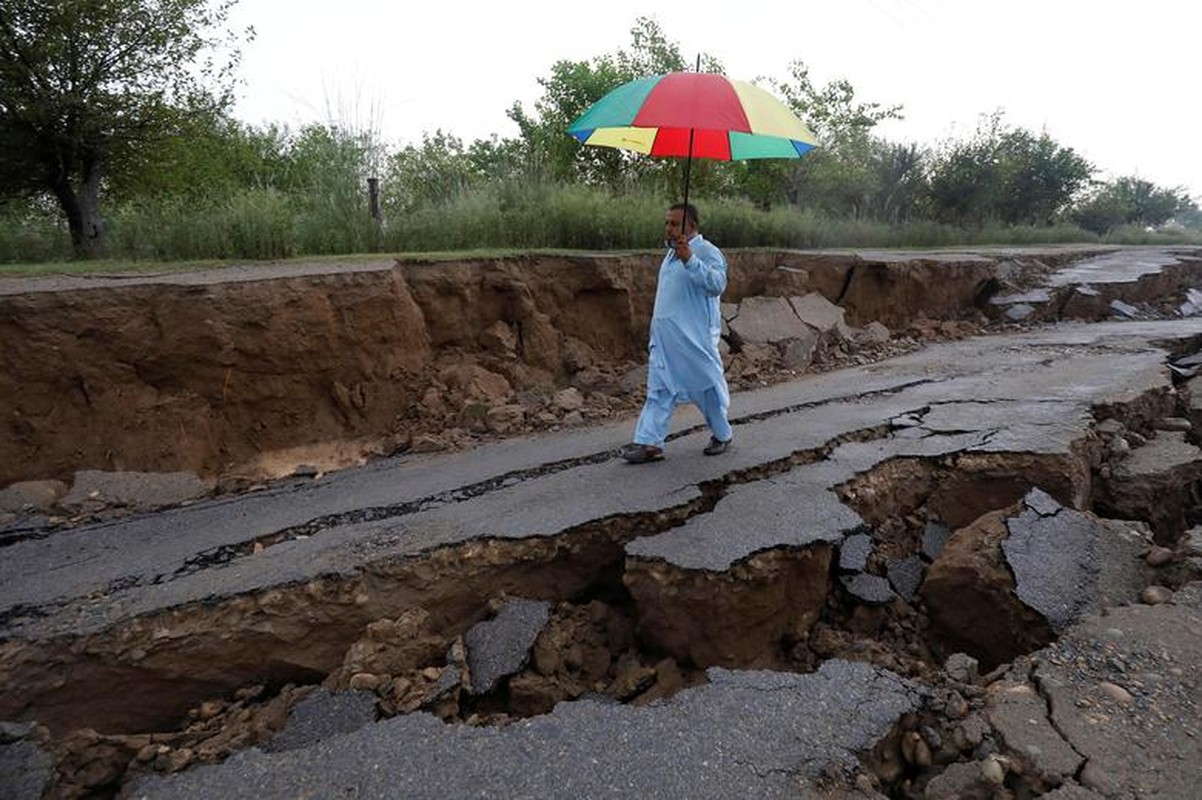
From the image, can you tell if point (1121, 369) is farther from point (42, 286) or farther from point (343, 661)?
point (42, 286)

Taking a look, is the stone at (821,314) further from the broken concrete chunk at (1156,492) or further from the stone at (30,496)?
the stone at (30,496)

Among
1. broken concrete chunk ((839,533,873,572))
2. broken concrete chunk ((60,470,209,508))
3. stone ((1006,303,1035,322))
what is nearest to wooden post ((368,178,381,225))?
broken concrete chunk ((60,470,209,508))

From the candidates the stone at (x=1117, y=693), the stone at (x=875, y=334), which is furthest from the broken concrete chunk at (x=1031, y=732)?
the stone at (x=875, y=334)

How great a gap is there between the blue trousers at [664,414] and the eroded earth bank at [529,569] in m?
0.22

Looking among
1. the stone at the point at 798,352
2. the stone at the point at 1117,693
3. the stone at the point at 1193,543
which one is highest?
the stone at the point at 798,352

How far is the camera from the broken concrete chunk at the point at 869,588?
3.14 metres

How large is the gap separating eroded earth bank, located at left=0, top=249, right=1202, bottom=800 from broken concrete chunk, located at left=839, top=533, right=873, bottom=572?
18 mm

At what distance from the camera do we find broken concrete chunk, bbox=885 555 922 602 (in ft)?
10.7

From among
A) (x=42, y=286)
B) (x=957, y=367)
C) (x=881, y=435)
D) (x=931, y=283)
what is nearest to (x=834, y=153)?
(x=931, y=283)

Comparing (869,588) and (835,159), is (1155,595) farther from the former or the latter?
(835,159)

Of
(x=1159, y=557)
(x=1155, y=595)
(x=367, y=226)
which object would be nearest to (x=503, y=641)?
(x=1155, y=595)

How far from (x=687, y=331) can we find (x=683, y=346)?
99 millimetres

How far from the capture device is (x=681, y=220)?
13.1 feet

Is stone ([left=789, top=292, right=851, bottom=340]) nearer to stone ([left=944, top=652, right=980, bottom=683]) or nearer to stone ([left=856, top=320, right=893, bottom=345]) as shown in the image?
stone ([left=856, top=320, right=893, bottom=345])
